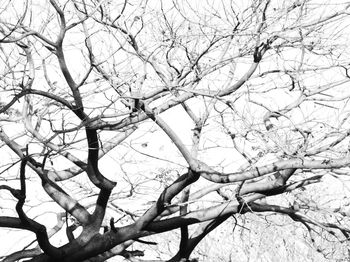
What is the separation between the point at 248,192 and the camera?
595 centimetres

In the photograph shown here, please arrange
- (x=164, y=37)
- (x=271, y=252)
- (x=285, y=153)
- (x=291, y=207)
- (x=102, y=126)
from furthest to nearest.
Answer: (x=271, y=252), (x=291, y=207), (x=164, y=37), (x=102, y=126), (x=285, y=153)

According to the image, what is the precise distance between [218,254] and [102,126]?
235 inches

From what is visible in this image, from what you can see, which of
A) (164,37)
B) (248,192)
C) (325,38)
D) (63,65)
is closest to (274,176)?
(248,192)

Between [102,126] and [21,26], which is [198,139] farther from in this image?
[21,26]

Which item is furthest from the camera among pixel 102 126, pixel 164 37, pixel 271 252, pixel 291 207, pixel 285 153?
pixel 271 252

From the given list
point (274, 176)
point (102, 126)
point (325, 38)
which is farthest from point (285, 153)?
point (102, 126)

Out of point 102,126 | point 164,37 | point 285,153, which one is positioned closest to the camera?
point 285,153

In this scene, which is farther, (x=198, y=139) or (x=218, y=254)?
(x=218, y=254)

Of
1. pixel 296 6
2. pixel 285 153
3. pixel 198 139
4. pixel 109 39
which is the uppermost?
pixel 109 39

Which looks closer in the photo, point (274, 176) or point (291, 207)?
point (274, 176)

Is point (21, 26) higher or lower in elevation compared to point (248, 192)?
higher

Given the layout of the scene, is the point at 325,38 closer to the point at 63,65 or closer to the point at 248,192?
the point at 248,192

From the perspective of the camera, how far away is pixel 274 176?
19.4 ft

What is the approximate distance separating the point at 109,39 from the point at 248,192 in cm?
200
